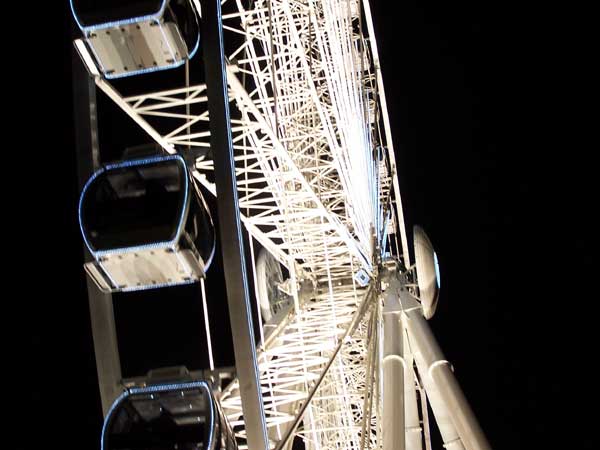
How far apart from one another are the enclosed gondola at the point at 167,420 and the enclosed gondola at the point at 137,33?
1.92 metres

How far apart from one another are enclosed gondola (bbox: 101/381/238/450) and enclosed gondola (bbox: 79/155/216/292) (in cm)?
62

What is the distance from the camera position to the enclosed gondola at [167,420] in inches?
154

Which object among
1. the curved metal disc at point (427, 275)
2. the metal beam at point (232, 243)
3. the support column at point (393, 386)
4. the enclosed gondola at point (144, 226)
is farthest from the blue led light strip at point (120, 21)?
the curved metal disc at point (427, 275)

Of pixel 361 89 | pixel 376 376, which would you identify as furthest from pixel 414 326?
pixel 361 89

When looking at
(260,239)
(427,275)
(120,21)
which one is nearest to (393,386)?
(427,275)

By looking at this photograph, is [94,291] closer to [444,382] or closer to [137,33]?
[137,33]

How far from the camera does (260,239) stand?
A: 8.98 m

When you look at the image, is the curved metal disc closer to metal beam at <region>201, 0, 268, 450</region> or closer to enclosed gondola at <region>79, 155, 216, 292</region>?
enclosed gondola at <region>79, 155, 216, 292</region>

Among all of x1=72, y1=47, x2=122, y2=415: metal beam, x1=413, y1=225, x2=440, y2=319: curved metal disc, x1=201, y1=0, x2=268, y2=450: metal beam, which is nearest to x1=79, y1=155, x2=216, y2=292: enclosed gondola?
x1=72, y1=47, x2=122, y2=415: metal beam

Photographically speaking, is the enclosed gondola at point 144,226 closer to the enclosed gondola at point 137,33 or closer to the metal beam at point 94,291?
the metal beam at point 94,291

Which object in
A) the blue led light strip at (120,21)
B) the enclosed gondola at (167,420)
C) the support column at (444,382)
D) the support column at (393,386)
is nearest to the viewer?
the enclosed gondola at (167,420)

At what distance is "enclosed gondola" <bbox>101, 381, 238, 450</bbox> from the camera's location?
12.8ft

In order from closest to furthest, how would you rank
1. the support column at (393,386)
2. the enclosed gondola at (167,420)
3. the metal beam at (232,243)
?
the metal beam at (232,243) < the enclosed gondola at (167,420) < the support column at (393,386)

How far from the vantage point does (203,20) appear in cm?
406
